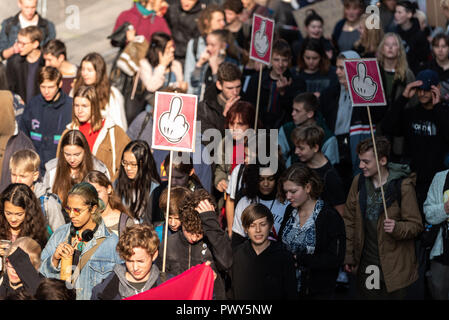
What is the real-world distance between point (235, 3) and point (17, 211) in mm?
5494

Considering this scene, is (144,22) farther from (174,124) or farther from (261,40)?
(174,124)

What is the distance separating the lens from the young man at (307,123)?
36.0ft

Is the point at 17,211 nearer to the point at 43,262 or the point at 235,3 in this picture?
the point at 43,262

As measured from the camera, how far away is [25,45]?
41.6ft

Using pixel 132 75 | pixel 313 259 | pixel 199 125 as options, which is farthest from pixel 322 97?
pixel 313 259

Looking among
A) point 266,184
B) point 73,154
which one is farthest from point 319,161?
point 73,154

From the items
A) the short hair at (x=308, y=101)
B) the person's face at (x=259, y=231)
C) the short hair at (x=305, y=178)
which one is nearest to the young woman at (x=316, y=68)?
the short hair at (x=308, y=101)

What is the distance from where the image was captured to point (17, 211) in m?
9.19

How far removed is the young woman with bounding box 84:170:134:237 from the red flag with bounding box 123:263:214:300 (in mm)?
1204

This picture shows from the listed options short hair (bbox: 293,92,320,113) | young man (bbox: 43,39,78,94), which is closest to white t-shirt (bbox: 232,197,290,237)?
short hair (bbox: 293,92,320,113)

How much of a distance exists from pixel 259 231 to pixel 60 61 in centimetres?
485

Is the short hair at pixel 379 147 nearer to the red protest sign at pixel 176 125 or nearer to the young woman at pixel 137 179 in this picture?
the red protest sign at pixel 176 125

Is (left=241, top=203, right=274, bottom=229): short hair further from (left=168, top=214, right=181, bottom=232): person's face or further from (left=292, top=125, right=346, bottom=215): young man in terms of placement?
(left=292, top=125, right=346, bottom=215): young man

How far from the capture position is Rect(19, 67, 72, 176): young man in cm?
1143
